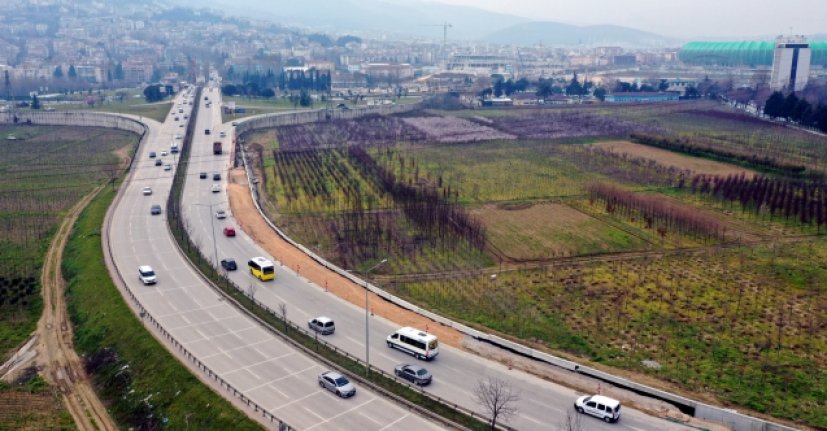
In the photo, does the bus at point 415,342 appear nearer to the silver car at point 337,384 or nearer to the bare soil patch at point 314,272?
the bare soil patch at point 314,272

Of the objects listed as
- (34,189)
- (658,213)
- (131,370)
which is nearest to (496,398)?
(131,370)

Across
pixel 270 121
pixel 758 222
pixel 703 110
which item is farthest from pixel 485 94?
pixel 758 222

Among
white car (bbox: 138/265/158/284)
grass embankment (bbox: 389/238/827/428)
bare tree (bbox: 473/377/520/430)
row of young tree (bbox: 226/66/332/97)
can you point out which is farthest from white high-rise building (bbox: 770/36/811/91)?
white car (bbox: 138/265/158/284)

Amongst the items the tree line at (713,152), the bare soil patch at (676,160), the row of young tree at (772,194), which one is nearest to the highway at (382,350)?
the row of young tree at (772,194)

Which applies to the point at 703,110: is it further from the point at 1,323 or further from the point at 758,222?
the point at 1,323

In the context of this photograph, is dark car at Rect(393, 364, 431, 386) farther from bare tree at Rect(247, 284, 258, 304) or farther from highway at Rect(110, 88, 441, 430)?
bare tree at Rect(247, 284, 258, 304)

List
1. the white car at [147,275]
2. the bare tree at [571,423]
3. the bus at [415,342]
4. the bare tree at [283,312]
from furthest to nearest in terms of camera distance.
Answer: the white car at [147,275] < the bare tree at [283,312] < the bus at [415,342] < the bare tree at [571,423]

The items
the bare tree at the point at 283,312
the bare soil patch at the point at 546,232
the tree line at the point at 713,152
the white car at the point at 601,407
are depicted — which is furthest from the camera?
the tree line at the point at 713,152
